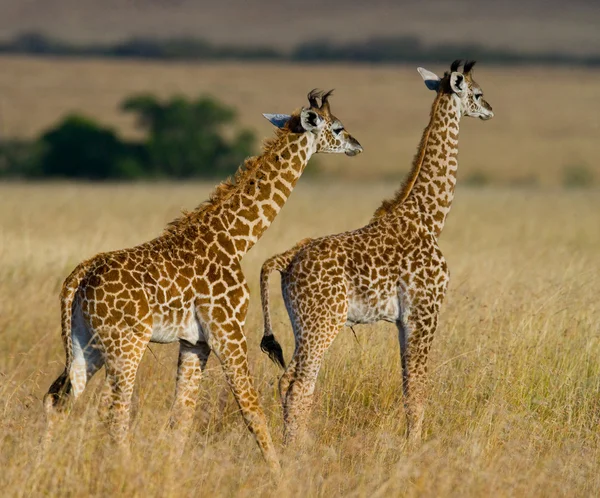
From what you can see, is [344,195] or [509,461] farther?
[344,195]

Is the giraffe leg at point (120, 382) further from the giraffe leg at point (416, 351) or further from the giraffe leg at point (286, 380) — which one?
the giraffe leg at point (416, 351)

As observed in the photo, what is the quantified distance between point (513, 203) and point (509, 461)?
87.4ft

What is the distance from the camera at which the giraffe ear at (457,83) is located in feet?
30.0

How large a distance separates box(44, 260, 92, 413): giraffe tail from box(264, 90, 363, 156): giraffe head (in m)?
1.89

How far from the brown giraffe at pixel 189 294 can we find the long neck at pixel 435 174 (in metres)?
0.80

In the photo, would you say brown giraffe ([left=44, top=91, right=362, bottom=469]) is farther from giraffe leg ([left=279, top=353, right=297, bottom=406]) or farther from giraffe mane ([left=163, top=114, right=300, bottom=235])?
giraffe leg ([left=279, top=353, right=297, bottom=406])

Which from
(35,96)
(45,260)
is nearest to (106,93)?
(35,96)

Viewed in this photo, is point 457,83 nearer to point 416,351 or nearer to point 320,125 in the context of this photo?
point 320,125

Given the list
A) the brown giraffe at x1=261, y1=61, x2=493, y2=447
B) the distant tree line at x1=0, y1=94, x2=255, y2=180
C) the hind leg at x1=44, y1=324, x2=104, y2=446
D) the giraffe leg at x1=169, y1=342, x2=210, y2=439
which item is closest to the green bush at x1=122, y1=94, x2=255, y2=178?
the distant tree line at x1=0, y1=94, x2=255, y2=180


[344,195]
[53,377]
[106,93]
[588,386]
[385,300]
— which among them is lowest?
[106,93]

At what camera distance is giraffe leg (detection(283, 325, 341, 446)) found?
7.98m

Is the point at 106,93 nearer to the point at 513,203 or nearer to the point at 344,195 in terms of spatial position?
the point at 344,195

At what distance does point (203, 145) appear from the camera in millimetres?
54625

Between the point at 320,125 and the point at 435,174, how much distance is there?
1495 mm
